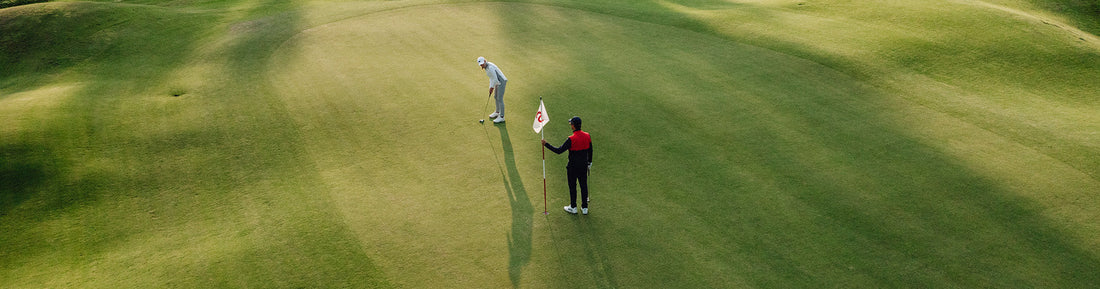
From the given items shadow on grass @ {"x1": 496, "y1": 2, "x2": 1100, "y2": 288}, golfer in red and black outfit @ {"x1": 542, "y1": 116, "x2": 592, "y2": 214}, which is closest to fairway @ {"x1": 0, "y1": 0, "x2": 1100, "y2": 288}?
shadow on grass @ {"x1": 496, "y1": 2, "x2": 1100, "y2": 288}

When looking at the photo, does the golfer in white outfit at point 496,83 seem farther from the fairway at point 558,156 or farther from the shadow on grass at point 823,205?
the shadow on grass at point 823,205

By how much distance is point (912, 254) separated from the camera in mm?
8344

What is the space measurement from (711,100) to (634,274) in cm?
658

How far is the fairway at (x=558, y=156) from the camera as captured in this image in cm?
833

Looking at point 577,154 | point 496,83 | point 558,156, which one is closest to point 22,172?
point 496,83

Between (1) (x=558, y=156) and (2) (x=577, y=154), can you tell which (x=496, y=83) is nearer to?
(1) (x=558, y=156)

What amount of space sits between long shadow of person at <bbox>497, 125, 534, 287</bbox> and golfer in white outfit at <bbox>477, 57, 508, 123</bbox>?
3.03ft

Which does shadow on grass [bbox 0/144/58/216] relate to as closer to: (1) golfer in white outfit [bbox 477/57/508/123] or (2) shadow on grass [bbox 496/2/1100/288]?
(1) golfer in white outfit [bbox 477/57/508/123]

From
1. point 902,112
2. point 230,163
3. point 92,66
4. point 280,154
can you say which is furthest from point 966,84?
point 92,66

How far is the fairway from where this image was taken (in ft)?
27.3

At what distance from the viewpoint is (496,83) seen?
1197 centimetres

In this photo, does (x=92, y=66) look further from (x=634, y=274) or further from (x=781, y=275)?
(x=781, y=275)

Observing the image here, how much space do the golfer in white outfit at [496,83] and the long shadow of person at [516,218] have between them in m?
0.92

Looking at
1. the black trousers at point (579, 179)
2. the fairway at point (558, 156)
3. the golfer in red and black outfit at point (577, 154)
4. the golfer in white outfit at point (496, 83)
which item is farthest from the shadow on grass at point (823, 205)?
the golfer in white outfit at point (496, 83)
